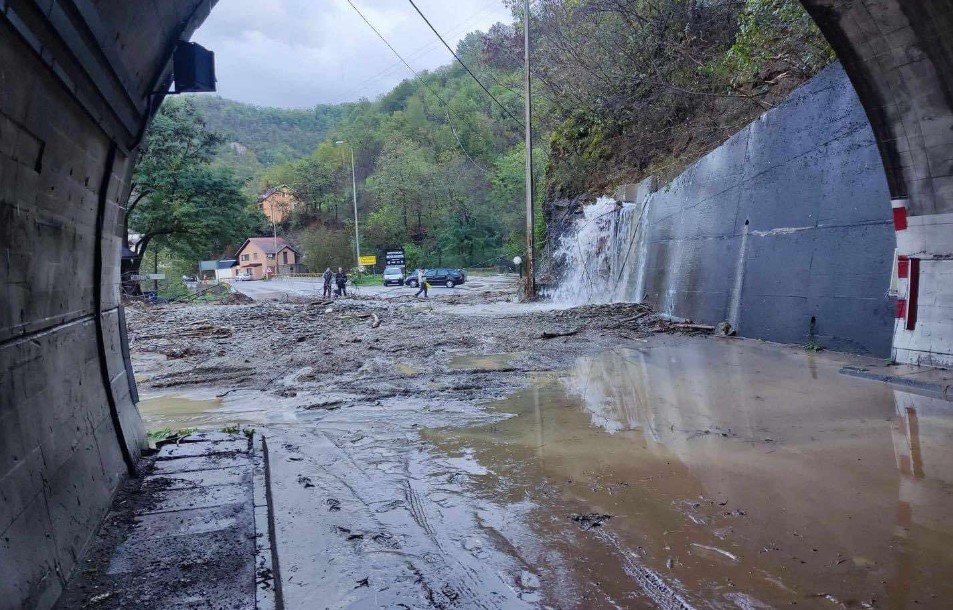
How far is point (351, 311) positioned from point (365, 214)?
58657 mm

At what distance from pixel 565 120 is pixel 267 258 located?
224 ft

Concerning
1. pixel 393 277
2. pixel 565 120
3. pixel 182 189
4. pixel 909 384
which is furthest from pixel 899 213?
pixel 393 277

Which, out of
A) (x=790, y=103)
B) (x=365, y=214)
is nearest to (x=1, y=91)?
(x=790, y=103)

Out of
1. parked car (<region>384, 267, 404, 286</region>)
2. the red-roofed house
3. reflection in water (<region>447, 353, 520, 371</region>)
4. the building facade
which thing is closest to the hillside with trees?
the building facade

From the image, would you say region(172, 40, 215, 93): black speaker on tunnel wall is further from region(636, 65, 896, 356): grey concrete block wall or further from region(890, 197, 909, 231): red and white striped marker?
region(636, 65, 896, 356): grey concrete block wall

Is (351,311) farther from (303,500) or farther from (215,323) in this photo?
(303,500)

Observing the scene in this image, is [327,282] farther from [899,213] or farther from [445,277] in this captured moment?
[899,213]

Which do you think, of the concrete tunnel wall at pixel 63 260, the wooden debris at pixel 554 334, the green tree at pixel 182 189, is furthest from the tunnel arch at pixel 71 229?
the green tree at pixel 182 189

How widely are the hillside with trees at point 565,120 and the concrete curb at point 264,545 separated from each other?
11359 millimetres

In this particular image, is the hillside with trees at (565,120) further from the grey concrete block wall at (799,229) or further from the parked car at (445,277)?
the parked car at (445,277)

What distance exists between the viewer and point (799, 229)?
10.3 metres

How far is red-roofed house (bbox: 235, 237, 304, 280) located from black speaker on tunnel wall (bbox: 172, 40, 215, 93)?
79.5 metres

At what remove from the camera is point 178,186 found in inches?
1342

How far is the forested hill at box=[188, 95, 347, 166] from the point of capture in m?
114
